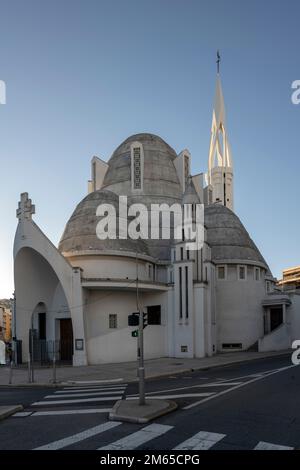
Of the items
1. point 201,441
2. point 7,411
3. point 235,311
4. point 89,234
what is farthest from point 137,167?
point 201,441

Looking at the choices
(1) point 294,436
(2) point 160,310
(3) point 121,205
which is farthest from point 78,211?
(1) point 294,436

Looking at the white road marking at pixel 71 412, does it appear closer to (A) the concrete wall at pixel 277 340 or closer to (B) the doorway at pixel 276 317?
(A) the concrete wall at pixel 277 340

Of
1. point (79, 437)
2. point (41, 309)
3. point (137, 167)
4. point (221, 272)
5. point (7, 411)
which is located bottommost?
point (7, 411)

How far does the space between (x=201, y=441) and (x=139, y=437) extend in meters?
1.24

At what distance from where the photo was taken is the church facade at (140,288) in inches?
1272

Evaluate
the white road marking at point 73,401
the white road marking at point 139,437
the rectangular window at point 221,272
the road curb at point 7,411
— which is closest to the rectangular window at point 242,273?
the rectangular window at point 221,272

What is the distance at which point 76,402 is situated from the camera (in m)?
14.6

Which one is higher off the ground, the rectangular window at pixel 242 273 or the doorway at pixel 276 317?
the rectangular window at pixel 242 273

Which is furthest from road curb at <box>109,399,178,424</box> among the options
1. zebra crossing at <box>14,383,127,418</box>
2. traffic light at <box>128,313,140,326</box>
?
traffic light at <box>128,313,140,326</box>

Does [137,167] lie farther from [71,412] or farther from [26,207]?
[71,412]

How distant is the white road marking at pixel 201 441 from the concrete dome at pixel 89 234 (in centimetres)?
2622

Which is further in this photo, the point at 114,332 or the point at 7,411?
the point at 114,332

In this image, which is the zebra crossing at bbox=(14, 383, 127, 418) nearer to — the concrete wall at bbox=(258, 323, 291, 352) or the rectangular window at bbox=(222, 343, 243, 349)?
the concrete wall at bbox=(258, 323, 291, 352)

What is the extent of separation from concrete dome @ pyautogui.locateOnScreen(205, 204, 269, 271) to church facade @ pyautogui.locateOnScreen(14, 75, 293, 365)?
0.10 metres
